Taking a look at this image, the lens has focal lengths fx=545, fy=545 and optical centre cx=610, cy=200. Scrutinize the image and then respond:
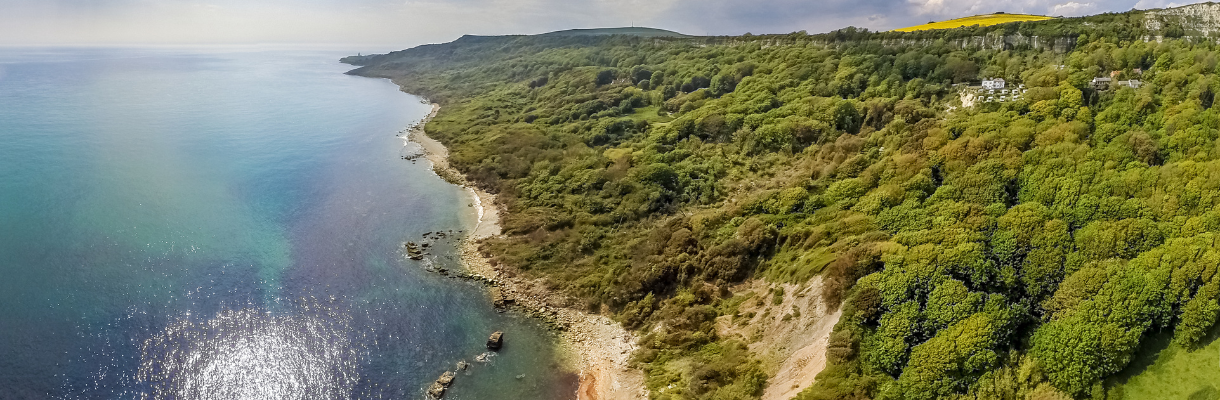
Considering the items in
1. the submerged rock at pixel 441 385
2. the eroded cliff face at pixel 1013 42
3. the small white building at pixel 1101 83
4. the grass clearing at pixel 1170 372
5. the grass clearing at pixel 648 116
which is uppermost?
the eroded cliff face at pixel 1013 42

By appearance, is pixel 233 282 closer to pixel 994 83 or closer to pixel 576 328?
pixel 576 328

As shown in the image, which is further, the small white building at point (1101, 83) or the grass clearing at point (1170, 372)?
the small white building at point (1101, 83)

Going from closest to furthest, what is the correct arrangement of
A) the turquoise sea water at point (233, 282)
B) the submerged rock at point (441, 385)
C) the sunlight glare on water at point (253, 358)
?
the sunlight glare on water at point (253, 358) → the submerged rock at point (441, 385) → the turquoise sea water at point (233, 282)

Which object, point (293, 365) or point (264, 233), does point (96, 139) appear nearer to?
point (264, 233)

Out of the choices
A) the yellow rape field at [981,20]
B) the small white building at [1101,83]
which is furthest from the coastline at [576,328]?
the yellow rape field at [981,20]

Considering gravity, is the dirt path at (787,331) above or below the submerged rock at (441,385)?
above

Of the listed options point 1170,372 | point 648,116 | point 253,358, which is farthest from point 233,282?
point 1170,372

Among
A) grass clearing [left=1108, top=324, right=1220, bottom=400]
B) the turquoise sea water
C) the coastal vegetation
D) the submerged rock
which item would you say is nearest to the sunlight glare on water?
the turquoise sea water

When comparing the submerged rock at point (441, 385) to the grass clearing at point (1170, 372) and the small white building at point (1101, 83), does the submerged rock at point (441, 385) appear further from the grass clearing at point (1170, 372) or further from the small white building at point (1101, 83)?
the small white building at point (1101, 83)
